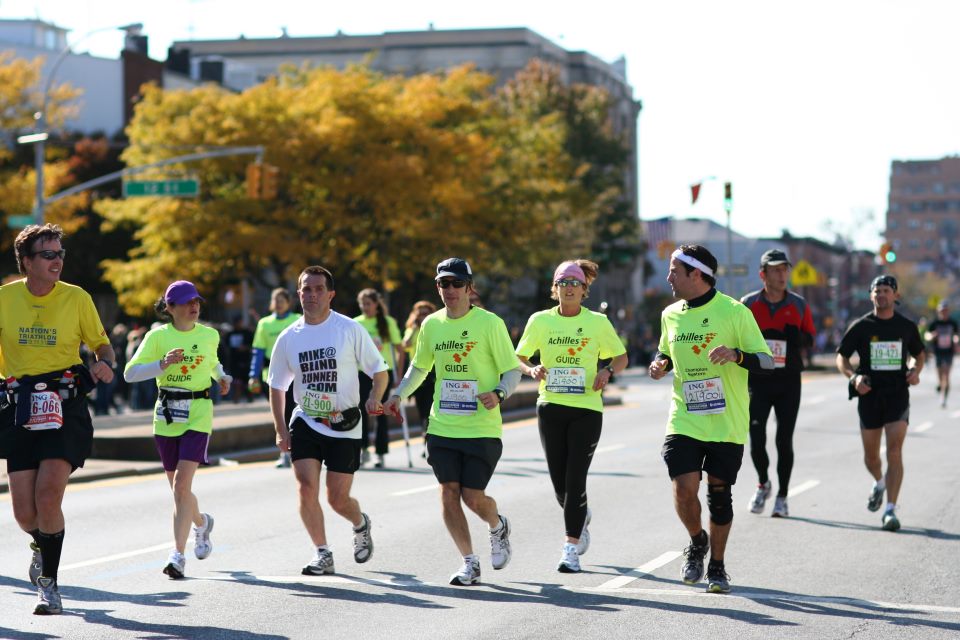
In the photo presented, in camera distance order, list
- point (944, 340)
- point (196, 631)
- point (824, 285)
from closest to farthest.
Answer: point (196, 631) → point (944, 340) → point (824, 285)

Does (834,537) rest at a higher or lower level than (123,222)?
lower

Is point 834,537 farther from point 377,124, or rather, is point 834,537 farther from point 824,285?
point 824,285

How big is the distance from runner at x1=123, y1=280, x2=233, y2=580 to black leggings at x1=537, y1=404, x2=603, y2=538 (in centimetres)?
198

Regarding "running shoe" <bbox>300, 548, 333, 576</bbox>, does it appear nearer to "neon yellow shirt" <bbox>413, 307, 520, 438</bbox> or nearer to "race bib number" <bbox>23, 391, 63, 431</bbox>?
"neon yellow shirt" <bbox>413, 307, 520, 438</bbox>

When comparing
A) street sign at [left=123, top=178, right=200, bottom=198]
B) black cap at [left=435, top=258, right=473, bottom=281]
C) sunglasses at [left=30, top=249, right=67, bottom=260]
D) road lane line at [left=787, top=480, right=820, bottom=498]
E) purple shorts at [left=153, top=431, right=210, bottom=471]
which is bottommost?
road lane line at [left=787, top=480, right=820, bottom=498]

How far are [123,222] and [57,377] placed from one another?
40.6 meters

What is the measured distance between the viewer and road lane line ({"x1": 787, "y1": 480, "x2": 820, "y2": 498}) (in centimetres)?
1425

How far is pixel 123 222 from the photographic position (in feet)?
156

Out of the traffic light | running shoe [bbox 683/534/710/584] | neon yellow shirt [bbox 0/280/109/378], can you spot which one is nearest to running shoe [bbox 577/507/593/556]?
running shoe [bbox 683/534/710/584]

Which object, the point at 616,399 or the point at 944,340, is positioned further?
the point at 616,399

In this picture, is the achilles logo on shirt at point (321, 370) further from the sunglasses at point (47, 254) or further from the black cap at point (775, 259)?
the black cap at point (775, 259)

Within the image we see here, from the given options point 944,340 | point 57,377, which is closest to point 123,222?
point 944,340

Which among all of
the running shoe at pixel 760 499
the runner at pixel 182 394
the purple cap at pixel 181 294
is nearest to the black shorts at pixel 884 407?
the running shoe at pixel 760 499

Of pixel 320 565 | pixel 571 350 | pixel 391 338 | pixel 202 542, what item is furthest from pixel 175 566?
pixel 391 338
